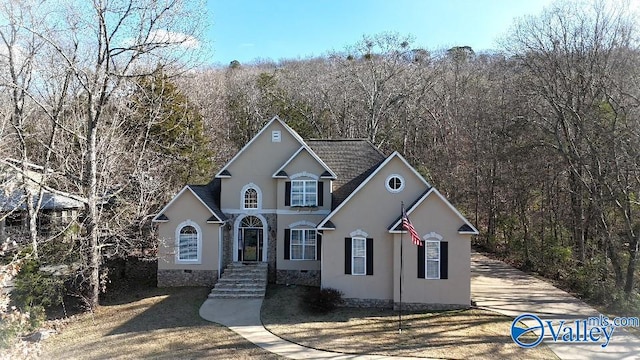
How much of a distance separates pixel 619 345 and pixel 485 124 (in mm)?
19625

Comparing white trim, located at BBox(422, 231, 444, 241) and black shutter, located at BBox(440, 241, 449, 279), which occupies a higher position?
white trim, located at BBox(422, 231, 444, 241)

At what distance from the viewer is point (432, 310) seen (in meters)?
15.7

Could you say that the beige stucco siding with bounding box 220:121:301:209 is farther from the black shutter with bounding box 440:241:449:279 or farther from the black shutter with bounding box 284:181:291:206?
the black shutter with bounding box 440:241:449:279

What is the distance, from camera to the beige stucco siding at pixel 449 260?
15.6 metres

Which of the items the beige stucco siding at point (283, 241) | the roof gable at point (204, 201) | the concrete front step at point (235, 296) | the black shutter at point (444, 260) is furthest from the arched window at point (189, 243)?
the black shutter at point (444, 260)

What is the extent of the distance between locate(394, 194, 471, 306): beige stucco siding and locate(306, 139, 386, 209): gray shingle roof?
13.7 ft

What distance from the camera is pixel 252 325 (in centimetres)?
1428

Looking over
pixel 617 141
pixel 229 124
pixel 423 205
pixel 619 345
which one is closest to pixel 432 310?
pixel 423 205

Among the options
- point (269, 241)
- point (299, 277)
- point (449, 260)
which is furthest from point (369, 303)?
point (269, 241)

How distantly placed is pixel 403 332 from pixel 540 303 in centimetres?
670

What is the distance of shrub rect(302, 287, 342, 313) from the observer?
15594 mm

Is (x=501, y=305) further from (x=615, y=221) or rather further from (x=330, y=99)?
(x=330, y=99)

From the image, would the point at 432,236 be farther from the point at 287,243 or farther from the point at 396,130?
the point at 396,130

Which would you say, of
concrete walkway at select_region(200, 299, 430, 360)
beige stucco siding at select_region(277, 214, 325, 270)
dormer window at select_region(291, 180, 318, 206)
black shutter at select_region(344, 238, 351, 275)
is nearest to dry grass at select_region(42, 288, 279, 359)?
concrete walkway at select_region(200, 299, 430, 360)
